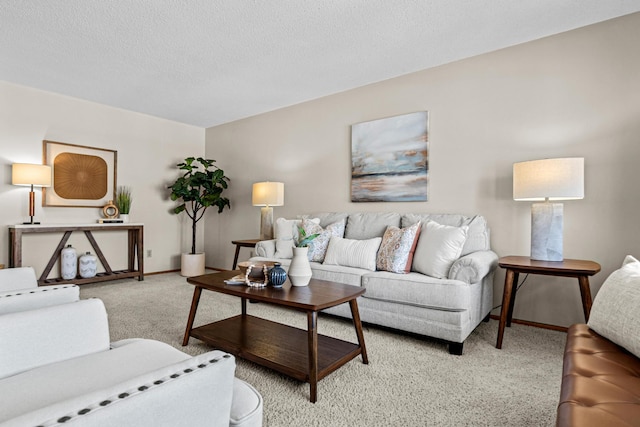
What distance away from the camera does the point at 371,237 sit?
3.45 metres

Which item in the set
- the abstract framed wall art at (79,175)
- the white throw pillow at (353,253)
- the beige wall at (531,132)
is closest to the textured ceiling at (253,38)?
the beige wall at (531,132)

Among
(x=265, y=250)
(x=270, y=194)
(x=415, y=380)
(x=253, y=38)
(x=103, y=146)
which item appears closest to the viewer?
(x=415, y=380)

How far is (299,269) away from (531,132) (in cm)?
232

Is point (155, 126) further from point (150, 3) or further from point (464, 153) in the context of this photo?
point (464, 153)

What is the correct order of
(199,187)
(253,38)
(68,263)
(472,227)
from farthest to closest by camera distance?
(199,187)
(68,263)
(472,227)
(253,38)

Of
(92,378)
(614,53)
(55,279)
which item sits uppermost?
(614,53)

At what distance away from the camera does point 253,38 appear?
113 inches

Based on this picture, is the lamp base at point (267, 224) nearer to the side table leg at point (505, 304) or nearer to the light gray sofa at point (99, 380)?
the side table leg at point (505, 304)

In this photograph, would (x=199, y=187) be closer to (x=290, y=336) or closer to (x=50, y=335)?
(x=290, y=336)

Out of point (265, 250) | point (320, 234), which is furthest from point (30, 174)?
point (320, 234)

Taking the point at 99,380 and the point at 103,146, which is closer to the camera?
the point at 99,380

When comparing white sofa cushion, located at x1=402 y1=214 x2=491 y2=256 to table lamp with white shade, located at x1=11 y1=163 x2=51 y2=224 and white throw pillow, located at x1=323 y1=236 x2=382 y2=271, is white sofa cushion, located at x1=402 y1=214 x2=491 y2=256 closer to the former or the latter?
white throw pillow, located at x1=323 y1=236 x2=382 y2=271

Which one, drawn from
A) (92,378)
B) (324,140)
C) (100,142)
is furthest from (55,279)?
(92,378)

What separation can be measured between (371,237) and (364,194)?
0.64m
